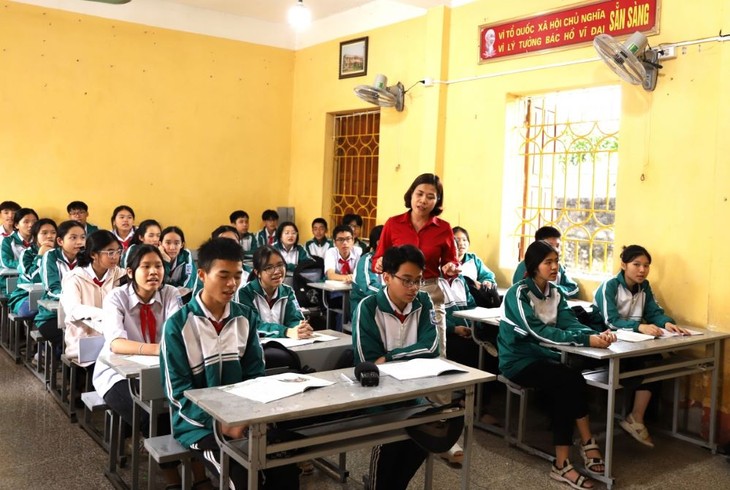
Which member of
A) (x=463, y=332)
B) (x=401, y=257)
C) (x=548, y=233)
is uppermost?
(x=548, y=233)

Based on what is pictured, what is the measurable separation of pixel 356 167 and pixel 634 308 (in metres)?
3.86

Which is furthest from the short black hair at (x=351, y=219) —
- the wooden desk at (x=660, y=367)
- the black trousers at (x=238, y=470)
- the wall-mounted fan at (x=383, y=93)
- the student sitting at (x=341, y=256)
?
the black trousers at (x=238, y=470)

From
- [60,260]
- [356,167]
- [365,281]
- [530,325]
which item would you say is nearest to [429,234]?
[530,325]

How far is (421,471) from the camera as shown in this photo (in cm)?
354

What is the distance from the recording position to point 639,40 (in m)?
4.27

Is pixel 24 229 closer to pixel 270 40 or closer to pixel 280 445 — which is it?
pixel 270 40

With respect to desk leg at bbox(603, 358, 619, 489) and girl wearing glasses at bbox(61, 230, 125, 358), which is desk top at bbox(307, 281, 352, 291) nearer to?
girl wearing glasses at bbox(61, 230, 125, 358)

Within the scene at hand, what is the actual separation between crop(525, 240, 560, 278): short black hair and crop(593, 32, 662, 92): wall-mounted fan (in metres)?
1.38

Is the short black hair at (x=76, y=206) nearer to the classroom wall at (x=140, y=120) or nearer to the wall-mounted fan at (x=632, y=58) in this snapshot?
the classroom wall at (x=140, y=120)

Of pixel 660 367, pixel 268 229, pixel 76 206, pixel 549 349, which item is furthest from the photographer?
pixel 268 229

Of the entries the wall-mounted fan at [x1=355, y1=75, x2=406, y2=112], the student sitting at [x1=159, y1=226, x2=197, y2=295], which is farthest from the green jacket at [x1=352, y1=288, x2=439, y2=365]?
the wall-mounted fan at [x1=355, y1=75, x2=406, y2=112]

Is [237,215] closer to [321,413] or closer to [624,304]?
[624,304]

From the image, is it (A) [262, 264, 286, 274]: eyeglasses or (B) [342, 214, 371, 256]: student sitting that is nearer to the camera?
(A) [262, 264, 286, 274]: eyeglasses

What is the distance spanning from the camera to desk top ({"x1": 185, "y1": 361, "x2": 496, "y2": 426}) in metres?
2.06
